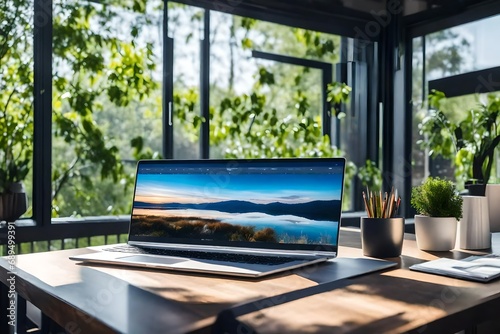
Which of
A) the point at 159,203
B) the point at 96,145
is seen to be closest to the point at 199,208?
the point at 159,203

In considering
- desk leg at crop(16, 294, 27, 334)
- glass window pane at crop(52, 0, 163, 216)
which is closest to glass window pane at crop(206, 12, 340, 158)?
A: glass window pane at crop(52, 0, 163, 216)

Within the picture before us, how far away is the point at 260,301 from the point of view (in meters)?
0.88

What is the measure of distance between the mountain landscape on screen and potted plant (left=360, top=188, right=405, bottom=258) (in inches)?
5.1

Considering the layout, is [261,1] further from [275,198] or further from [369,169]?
[275,198]

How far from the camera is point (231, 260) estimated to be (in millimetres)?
1215

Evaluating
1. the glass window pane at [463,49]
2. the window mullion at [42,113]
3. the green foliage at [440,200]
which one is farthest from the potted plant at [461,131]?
the window mullion at [42,113]

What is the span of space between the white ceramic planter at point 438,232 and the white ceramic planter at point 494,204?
570 millimetres

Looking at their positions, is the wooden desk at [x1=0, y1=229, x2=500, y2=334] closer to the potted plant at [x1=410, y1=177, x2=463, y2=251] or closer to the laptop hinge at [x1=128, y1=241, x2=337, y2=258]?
the laptop hinge at [x1=128, y1=241, x2=337, y2=258]

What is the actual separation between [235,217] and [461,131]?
1.80 metres

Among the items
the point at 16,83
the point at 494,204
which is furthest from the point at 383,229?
the point at 16,83

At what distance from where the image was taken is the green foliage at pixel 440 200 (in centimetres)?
137

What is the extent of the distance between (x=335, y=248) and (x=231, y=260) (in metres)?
0.25

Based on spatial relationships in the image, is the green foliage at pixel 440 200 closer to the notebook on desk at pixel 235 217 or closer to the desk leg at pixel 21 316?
the notebook on desk at pixel 235 217

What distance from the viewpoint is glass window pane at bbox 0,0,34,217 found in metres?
2.33
